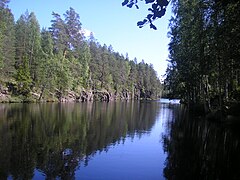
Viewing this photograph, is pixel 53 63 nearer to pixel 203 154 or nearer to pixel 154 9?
pixel 203 154

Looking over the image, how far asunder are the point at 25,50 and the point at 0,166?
224 ft

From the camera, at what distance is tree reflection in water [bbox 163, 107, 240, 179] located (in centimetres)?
1380

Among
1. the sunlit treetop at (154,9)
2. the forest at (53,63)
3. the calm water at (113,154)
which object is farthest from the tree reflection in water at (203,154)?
the forest at (53,63)

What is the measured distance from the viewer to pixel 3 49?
215ft

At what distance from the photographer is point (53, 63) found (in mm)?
77000

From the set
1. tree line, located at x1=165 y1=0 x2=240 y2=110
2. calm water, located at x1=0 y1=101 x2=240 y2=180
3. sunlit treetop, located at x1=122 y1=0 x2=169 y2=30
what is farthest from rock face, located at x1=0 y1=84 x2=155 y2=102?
sunlit treetop, located at x1=122 y1=0 x2=169 y2=30

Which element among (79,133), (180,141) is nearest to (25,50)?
(79,133)

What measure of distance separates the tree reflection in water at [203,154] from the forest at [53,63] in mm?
45967

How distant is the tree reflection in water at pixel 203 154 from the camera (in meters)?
13.8

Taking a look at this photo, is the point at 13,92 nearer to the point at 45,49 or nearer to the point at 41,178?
the point at 45,49

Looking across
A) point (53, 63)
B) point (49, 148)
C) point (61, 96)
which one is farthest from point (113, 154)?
point (61, 96)

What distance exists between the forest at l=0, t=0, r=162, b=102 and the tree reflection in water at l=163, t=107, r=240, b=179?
151 feet

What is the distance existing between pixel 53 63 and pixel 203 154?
209 ft

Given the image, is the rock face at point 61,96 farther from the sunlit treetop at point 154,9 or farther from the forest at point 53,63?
the sunlit treetop at point 154,9
